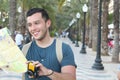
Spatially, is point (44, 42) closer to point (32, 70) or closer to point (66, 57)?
point (66, 57)

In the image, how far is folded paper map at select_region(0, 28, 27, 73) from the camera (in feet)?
8.41

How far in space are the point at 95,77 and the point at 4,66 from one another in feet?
40.8

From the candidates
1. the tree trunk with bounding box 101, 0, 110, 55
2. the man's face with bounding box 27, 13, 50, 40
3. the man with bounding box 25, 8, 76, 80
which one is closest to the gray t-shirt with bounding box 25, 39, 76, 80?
the man with bounding box 25, 8, 76, 80

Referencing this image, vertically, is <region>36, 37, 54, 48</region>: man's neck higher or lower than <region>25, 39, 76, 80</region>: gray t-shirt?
higher

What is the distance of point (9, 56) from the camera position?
2586mm

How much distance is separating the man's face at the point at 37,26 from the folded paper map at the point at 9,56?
0.31m

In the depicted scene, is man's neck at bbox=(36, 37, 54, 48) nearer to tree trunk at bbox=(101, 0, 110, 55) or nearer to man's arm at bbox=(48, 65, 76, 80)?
man's arm at bbox=(48, 65, 76, 80)

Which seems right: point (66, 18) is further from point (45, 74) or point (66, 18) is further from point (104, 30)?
point (45, 74)

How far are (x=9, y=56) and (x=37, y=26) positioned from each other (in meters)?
0.43

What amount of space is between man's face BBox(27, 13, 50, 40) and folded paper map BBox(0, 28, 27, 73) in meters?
0.31

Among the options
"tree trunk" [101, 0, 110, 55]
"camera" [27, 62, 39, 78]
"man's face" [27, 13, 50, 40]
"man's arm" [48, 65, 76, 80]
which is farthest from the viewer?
"tree trunk" [101, 0, 110, 55]

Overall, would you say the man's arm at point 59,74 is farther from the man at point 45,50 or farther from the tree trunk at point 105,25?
the tree trunk at point 105,25

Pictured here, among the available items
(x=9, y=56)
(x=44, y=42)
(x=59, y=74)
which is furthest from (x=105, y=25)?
(x=9, y=56)

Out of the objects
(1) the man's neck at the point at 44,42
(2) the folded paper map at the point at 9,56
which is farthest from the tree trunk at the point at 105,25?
(2) the folded paper map at the point at 9,56
